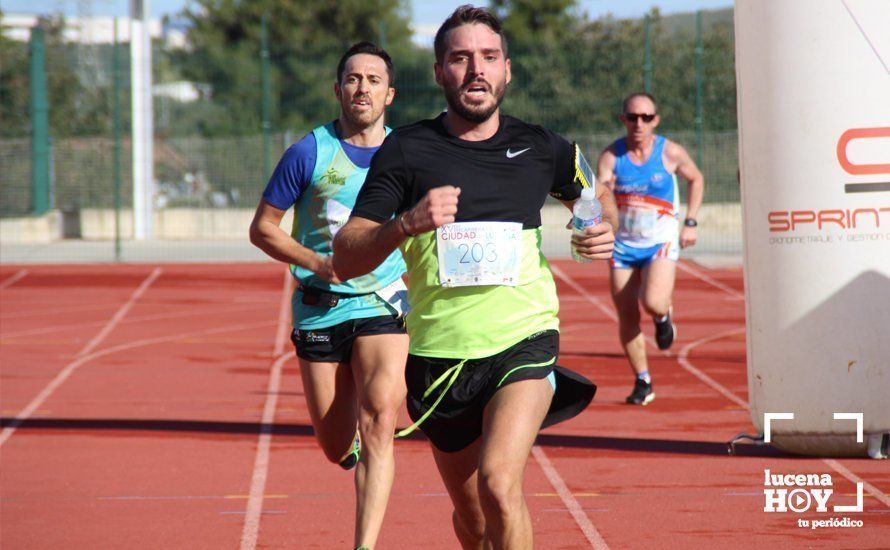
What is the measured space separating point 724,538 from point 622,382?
510 centimetres

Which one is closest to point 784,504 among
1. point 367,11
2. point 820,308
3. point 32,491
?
point 820,308

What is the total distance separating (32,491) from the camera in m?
7.59

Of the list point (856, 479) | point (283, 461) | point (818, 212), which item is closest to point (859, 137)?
point (818, 212)

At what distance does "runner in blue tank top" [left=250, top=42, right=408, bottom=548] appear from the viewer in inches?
243

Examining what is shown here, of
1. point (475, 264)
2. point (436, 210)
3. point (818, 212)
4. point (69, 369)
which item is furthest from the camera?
point (69, 369)

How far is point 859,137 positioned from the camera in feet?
24.6

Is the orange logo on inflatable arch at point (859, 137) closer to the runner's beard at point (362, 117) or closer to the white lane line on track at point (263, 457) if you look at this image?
the runner's beard at point (362, 117)

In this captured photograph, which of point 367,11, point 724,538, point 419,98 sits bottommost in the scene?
point 724,538

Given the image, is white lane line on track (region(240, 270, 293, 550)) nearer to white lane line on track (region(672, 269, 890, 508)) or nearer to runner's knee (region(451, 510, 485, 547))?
runner's knee (region(451, 510, 485, 547))

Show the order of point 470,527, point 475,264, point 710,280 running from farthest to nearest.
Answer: point 710,280 < point 470,527 < point 475,264

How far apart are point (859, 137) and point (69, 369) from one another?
775cm

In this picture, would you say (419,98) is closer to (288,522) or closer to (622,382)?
(622,382)

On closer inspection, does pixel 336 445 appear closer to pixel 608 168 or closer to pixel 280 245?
pixel 280 245

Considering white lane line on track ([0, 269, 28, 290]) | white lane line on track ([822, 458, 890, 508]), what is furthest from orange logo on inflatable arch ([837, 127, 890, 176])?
white lane line on track ([0, 269, 28, 290])
